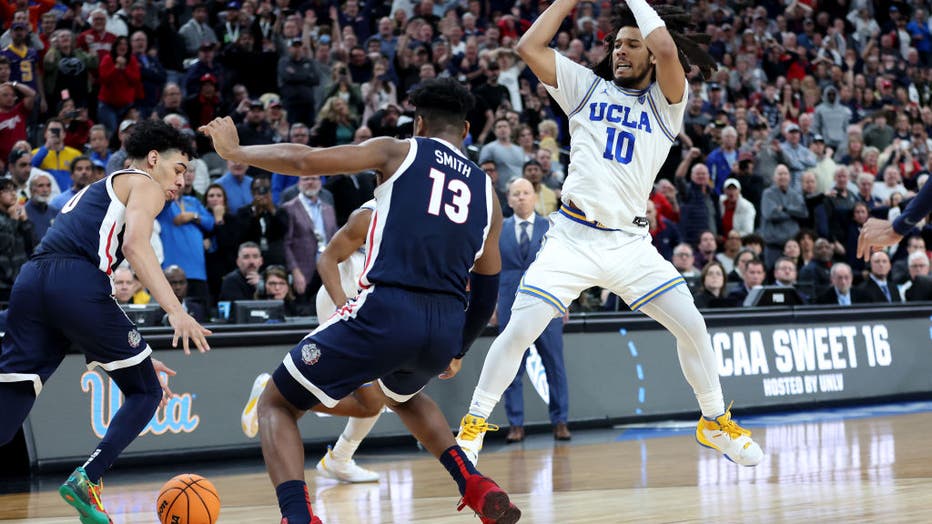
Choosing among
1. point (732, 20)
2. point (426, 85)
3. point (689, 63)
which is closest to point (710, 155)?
point (732, 20)

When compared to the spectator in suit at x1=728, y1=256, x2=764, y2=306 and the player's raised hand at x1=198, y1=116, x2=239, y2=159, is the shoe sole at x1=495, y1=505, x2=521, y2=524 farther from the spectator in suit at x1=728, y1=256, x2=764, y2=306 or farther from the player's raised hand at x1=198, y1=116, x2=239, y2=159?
the spectator in suit at x1=728, y1=256, x2=764, y2=306

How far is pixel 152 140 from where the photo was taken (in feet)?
22.2

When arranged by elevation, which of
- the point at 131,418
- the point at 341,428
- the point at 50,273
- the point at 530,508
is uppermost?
the point at 50,273

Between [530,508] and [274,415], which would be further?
[530,508]

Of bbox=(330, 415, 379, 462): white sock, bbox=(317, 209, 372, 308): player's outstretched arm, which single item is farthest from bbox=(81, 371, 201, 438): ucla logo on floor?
bbox=(317, 209, 372, 308): player's outstretched arm

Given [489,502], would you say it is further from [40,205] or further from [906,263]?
[906,263]

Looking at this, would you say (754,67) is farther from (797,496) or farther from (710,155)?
(797,496)

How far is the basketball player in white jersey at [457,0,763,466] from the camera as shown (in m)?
7.10

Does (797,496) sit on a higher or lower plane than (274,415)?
lower

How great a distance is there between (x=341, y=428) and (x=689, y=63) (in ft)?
15.8

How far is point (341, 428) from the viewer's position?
1094 centimetres

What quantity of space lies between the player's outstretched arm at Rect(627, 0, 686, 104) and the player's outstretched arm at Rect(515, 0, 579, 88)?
14.8 inches

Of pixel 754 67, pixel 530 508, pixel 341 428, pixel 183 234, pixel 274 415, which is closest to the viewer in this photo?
pixel 274 415

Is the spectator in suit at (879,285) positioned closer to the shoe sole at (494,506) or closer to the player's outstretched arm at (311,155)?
the shoe sole at (494,506)
